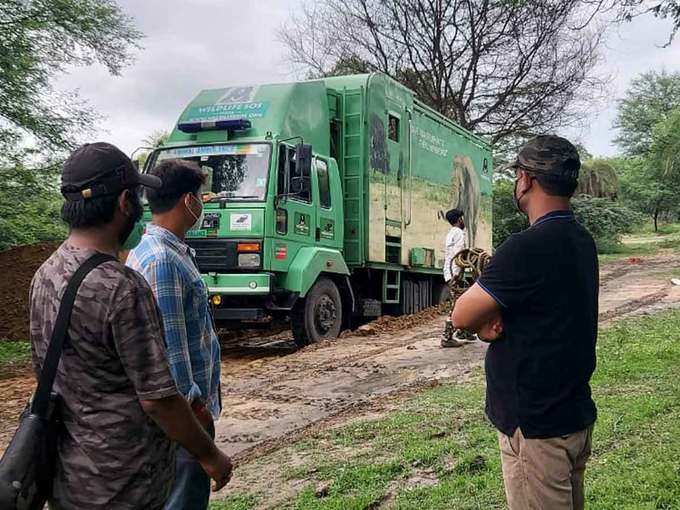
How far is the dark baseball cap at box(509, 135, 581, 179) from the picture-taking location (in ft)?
8.12

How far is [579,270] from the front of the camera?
242 cm

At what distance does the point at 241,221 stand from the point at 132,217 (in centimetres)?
728

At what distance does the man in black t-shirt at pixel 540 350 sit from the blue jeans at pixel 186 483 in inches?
45.0

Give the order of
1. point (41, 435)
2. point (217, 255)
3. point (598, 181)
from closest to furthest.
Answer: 1. point (41, 435)
2. point (217, 255)
3. point (598, 181)

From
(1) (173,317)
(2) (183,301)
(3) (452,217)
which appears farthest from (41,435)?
(3) (452,217)

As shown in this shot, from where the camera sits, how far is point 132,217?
7.17ft

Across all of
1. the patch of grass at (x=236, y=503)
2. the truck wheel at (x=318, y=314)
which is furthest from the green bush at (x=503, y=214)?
the patch of grass at (x=236, y=503)

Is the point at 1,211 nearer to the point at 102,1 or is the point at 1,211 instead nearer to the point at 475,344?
the point at 102,1

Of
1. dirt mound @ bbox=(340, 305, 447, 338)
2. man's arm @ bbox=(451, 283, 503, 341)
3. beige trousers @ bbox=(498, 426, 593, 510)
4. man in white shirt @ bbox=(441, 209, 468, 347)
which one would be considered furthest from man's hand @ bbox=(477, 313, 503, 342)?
dirt mound @ bbox=(340, 305, 447, 338)

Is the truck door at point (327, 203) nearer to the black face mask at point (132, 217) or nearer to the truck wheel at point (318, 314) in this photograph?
the truck wheel at point (318, 314)

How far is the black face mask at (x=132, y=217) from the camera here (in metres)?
2.16

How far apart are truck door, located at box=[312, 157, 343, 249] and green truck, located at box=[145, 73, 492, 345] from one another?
2 cm

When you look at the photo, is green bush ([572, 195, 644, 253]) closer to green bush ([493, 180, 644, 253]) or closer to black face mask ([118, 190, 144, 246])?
green bush ([493, 180, 644, 253])

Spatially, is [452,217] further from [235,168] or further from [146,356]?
[146,356]
